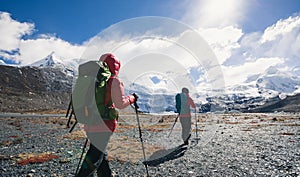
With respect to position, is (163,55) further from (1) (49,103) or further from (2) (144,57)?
(1) (49,103)

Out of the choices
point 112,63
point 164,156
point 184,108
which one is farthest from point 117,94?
point 184,108

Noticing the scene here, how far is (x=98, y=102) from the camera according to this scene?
5020mm

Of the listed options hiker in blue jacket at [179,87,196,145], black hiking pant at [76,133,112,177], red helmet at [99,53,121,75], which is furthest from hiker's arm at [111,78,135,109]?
hiker in blue jacket at [179,87,196,145]

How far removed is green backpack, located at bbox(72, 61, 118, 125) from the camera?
195 inches

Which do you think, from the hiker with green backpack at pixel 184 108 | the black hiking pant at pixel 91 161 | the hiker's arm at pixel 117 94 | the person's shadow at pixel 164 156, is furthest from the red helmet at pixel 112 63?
the hiker with green backpack at pixel 184 108

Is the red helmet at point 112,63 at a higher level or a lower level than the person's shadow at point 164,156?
higher

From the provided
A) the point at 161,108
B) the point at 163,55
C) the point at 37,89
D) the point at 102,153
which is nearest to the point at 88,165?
the point at 102,153

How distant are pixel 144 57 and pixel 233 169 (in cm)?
581

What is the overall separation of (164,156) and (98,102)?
7.71 meters

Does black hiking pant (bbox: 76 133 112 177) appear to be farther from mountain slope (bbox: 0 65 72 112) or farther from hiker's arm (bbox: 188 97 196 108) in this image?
mountain slope (bbox: 0 65 72 112)

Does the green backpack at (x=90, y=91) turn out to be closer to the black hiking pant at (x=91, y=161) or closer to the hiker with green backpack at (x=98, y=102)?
the hiker with green backpack at (x=98, y=102)

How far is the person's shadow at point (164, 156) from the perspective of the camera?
34.7 ft

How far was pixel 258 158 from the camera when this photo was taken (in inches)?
432

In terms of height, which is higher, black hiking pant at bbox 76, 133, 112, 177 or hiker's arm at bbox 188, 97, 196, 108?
hiker's arm at bbox 188, 97, 196, 108
